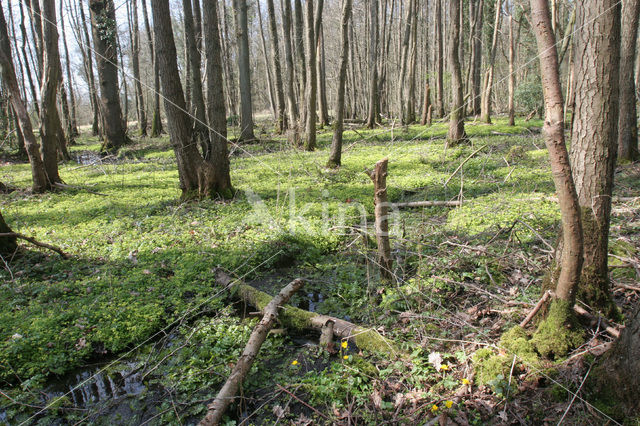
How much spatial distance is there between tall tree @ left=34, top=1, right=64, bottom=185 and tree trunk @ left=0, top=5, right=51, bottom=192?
23cm

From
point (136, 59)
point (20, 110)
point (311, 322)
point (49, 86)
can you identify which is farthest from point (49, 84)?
point (136, 59)

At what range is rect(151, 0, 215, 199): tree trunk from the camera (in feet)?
22.1

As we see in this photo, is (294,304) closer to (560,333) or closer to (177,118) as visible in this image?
(560,333)

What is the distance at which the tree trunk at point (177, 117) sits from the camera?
6.73m

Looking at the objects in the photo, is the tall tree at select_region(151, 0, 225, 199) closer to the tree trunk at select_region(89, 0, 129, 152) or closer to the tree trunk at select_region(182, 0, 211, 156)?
the tree trunk at select_region(182, 0, 211, 156)

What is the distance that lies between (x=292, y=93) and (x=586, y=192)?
44.8 ft

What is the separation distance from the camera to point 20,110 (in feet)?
24.1

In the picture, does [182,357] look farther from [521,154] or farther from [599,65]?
[521,154]

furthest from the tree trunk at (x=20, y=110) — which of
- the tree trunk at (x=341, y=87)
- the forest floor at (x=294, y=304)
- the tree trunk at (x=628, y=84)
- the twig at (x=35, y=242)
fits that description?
the tree trunk at (x=628, y=84)

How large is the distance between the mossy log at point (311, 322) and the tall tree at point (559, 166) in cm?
130

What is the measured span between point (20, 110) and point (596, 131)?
924 centimetres

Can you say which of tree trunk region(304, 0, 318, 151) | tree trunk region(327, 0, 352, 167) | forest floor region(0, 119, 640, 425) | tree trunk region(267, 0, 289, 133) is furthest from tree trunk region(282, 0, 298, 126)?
forest floor region(0, 119, 640, 425)

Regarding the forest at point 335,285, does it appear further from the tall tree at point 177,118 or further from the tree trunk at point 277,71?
the tree trunk at point 277,71

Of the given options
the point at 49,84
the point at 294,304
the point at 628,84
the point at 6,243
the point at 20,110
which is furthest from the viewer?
the point at 49,84
